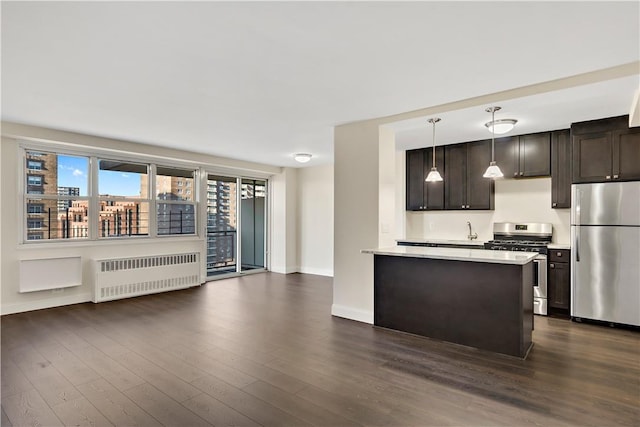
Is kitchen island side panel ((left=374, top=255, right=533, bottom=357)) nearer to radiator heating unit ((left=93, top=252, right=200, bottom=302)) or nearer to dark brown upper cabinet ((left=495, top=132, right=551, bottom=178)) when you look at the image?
dark brown upper cabinet ((left=495, top=132, right=551, bottom=178))

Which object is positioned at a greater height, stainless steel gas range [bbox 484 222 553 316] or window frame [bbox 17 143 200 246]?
window frame [bbox 17 143 200 246]

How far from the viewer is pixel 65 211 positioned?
16.7 ft

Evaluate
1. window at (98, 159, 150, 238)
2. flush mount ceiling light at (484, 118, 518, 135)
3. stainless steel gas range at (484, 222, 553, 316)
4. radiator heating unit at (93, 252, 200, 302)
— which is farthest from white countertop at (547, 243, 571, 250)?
window at (98, 159, 150, 238)

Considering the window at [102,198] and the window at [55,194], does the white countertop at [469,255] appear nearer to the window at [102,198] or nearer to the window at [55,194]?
Answer: the window at [102,198]

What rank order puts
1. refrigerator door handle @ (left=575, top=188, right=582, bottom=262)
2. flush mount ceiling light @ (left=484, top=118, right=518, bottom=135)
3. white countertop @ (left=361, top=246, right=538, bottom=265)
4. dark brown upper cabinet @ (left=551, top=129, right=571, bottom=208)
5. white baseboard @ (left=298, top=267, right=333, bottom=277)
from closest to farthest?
white countertop @ (left=361, top=246, right=538, bottom=265)
flush mount ceiling light @ (left=484, top=118, right=518, bottom=135)
refrigerator door handle @ (left=575, top=188, right=582, bottom=262)
dark brown upper cabinet @ (left=551, top=129, right=571, bottom=208)
white baseboard @ (left=298, top=267, right=333, bottom=277)

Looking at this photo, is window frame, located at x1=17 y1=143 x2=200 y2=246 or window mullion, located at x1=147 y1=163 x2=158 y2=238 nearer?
window frame, located at x1=17 y1=143 x2=200 y2=246

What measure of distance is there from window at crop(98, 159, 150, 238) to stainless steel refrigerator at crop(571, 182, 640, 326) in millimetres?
6391

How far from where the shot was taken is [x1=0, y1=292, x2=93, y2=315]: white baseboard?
177 inches

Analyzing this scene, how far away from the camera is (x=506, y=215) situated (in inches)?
210

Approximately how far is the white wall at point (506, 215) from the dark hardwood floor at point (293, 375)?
147 centimetres

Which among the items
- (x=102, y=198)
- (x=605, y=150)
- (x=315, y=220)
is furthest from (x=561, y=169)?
(x=102, y=198)

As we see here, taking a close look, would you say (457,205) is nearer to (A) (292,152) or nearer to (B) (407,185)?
(B) (407,185)

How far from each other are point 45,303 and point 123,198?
1833 millimetres

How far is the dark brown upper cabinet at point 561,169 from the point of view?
182 inches
